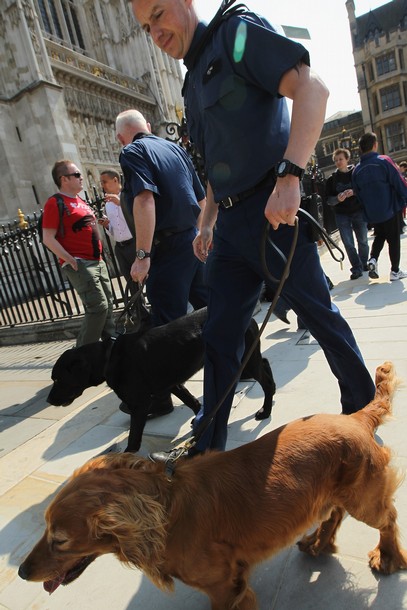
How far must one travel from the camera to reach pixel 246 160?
72.2 inches

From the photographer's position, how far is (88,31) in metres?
32.7

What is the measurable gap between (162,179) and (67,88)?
26.5m

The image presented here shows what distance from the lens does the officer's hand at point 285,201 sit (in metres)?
1.56

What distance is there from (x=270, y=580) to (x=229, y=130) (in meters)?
1.97

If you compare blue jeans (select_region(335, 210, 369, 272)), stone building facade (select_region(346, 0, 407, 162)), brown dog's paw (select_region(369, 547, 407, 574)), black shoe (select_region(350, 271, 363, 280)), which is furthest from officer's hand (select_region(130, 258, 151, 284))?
stone building facade (select_region(346, 0, 407, 162))

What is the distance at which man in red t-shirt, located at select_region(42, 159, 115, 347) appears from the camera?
4.35 meters

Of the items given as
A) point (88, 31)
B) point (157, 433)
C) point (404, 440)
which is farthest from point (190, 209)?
point (88, 31)

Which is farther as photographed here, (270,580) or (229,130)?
(229,130)

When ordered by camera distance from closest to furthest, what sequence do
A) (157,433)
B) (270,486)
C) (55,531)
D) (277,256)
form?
(55,531)
(270,486)
(277,256)
(157,433)

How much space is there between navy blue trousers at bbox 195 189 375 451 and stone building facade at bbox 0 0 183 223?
9570 millimetres

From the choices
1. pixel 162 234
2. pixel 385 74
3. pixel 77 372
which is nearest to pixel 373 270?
pixel 162 234

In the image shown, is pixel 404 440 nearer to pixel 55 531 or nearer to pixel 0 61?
pixel 55 531

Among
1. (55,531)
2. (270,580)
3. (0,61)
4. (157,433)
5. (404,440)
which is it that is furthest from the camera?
(0,61)

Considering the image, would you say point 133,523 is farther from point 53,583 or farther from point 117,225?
point 117,225
